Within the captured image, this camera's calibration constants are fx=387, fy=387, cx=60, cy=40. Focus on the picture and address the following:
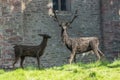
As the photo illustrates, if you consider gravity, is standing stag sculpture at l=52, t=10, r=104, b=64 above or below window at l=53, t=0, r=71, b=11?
below

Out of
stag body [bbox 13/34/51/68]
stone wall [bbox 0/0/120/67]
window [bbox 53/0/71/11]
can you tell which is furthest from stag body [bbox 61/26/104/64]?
window [bbox 53/0/71/11]

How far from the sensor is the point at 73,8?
18125mm

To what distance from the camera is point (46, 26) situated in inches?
688

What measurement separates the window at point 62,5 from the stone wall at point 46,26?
0.32 m

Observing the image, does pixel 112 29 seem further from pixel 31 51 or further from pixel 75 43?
pixel 31 51

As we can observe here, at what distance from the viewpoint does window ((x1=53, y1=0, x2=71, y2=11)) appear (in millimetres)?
18194

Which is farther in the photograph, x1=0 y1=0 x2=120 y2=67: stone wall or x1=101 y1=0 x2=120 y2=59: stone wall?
x1=101 y1=0 x2=120 y2=59: stone wall

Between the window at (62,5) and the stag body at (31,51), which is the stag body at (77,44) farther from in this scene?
Result: the window at (62,5)

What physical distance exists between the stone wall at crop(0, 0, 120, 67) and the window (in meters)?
0.32

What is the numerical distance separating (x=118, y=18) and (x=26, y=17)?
4259 millimetres

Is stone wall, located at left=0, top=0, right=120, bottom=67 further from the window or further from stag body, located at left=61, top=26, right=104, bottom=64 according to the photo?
stag body, located at left=61, top=26, right=104, bottom=64

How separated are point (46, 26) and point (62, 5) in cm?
154

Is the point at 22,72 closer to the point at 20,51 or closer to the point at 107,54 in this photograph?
the point at 20,51

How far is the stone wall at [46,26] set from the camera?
16000 mm
